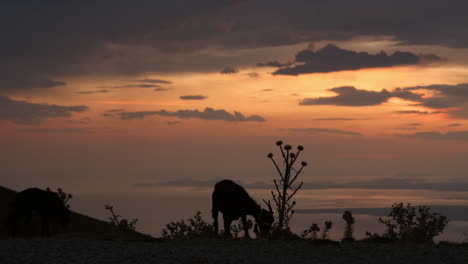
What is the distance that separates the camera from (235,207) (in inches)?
898

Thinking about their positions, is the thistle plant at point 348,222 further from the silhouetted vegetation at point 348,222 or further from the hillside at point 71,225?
the hillside at point 71,225

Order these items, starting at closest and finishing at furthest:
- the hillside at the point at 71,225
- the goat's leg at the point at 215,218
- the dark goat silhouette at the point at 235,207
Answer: the dark goat silhouette at the point at 235,207
the goat's leg at the point at 215,218
the hillside at the point at 71,225

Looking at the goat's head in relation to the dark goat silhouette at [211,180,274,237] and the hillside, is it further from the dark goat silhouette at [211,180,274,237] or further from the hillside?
the hillside

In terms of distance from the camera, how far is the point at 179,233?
24.8 m

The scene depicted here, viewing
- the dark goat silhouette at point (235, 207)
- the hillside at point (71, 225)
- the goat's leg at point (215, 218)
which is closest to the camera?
the dark goat silhouette at point (235, 207)

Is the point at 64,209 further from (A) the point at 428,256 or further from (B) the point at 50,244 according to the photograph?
(A) the point at 428,256

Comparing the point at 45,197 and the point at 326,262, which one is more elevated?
the point at 45,197

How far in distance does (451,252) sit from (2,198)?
2956 cm

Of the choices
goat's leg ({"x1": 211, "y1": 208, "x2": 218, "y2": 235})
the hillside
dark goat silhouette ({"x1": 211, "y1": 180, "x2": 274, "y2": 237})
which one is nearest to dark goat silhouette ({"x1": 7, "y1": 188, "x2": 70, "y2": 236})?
the hillside

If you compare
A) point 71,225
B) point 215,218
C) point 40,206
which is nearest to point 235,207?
point 215,218

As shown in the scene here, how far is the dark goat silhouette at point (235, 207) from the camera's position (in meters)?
22.8

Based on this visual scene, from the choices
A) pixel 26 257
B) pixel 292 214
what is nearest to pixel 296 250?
pixel 292 214

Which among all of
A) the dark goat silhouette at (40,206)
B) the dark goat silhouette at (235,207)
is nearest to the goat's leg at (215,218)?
the dark goat silhouette at (235,207)

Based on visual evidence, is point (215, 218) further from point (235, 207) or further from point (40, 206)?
point (40, 206)
